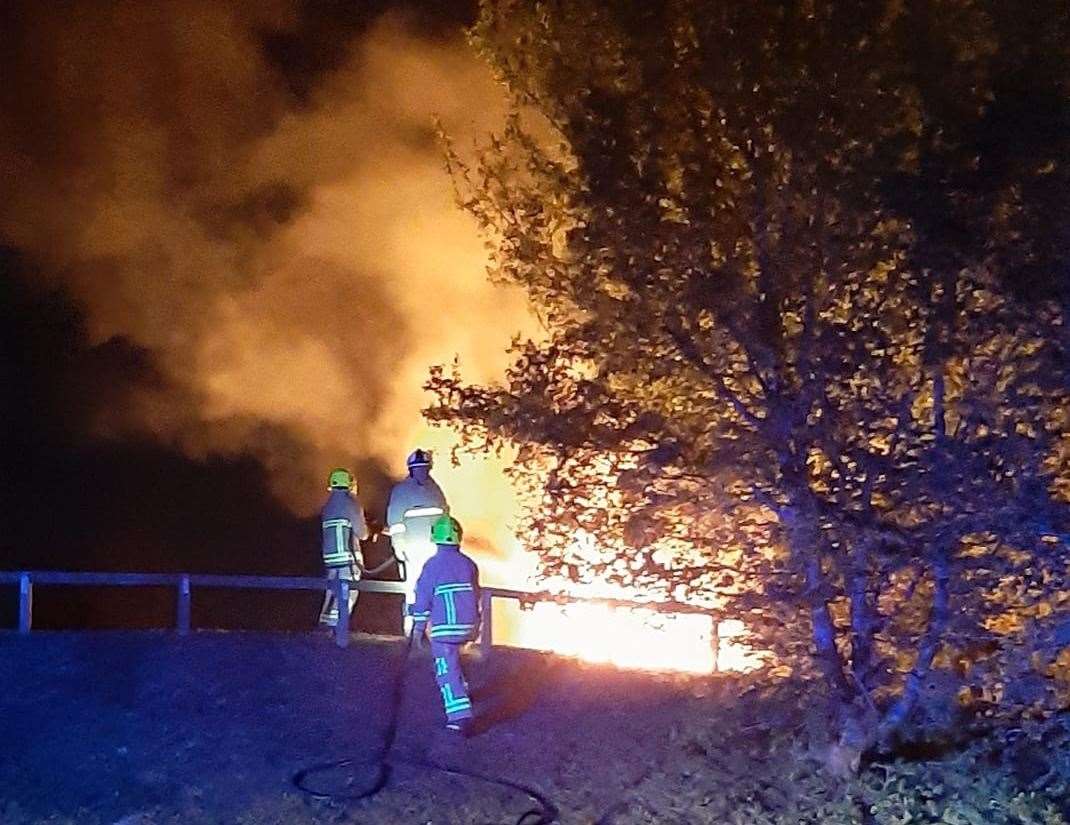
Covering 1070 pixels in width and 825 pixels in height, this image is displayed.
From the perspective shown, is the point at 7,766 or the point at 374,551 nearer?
the point at 7,766

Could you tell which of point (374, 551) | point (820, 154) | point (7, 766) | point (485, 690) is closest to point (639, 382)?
point (820, 154)

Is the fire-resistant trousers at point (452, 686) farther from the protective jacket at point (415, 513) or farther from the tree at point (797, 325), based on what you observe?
the protective jacket at point (415, 513)

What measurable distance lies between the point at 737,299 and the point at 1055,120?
6.48ft

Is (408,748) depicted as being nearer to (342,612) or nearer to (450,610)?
(450,610)

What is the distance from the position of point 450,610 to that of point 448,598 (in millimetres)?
86

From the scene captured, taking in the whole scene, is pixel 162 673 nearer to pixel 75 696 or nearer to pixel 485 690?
pixel 75 696

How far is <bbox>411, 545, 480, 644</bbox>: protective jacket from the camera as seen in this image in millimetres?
9789

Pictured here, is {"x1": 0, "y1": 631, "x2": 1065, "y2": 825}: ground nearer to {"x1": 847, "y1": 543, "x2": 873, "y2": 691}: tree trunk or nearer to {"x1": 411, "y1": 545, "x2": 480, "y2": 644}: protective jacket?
{"x1": 847, "y1": 543, "x2": 873, "y2": 691}: tree trunk

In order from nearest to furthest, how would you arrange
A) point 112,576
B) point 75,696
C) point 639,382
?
point 639,382 → point 75,696 → point 112,576

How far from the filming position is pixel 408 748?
32.0ft

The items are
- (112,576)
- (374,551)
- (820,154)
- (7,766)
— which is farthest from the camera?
(374,551)

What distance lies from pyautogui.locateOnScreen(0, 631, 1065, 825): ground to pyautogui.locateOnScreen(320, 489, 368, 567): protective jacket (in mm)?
953

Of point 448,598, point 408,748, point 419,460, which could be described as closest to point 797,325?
point 448,598

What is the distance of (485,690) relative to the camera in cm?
1108
